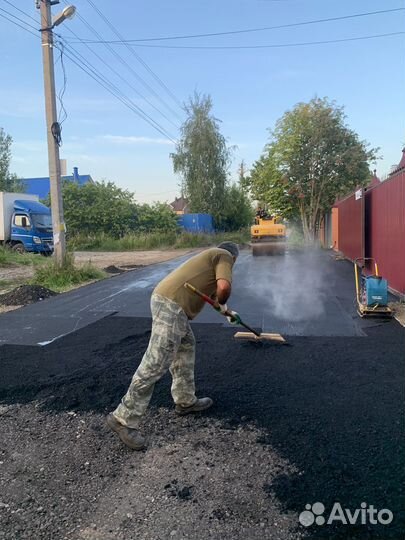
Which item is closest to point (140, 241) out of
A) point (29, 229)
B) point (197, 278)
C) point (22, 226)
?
point (29, 229)

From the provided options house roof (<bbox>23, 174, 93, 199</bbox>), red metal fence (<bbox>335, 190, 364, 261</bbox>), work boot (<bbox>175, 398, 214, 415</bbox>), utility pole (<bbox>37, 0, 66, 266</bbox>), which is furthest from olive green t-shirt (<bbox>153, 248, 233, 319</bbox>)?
house roof (<bbox>23, 174, 93, 199</bbox>)

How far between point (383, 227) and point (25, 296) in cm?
799

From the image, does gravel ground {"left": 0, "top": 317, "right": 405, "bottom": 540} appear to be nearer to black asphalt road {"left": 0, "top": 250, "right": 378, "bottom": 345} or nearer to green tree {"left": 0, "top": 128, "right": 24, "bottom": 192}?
black asphalt road {"left": 0, "top": 250, "right": 378, "bottom": 345}

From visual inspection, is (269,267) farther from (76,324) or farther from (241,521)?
(241,521)

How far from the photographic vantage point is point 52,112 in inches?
467

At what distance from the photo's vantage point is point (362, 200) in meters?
12.6

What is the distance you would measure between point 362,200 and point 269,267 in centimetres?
400

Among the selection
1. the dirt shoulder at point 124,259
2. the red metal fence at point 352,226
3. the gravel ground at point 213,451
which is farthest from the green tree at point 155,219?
the gravel ground at point 213,451

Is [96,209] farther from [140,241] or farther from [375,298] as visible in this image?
[375,298]

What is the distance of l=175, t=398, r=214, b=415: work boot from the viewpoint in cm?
379

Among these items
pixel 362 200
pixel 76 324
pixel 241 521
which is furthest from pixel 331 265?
pixel 241 521

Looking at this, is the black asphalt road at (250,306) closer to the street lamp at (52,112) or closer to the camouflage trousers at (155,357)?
the street lamp at (52,112)

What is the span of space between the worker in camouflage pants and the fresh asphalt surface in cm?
16

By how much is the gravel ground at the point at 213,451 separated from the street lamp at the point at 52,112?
7270 millimetres
